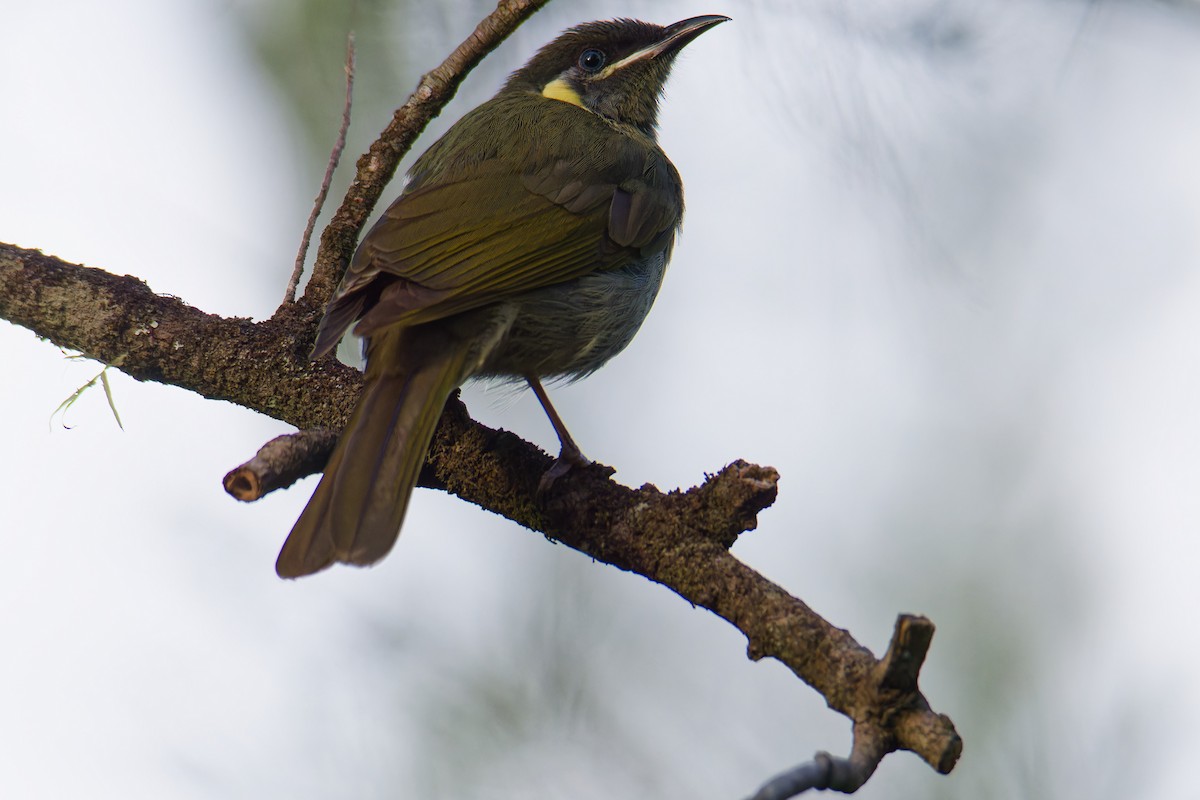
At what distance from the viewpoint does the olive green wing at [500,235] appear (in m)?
3.15

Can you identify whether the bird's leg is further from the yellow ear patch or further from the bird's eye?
the bird's eye

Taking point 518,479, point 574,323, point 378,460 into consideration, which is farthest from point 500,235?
point 378,460

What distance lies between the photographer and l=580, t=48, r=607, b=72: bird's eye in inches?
181

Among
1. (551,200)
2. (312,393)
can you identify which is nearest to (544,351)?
(551,200)

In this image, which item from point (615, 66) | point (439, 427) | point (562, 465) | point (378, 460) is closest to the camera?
point (378, 460)

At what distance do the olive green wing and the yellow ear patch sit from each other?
60cm

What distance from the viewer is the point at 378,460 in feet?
9.07

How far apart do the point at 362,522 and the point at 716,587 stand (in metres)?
0.83

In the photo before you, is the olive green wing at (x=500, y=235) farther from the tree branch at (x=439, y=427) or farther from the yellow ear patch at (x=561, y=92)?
the yellow ear patch at (x=561, y=92)

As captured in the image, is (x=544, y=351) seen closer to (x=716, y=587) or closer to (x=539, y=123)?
(x=539, y=123)

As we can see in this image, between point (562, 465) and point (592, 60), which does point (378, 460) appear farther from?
point (592, 60)

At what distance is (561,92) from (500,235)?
4.54 ft

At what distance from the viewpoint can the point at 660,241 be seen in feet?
12.7

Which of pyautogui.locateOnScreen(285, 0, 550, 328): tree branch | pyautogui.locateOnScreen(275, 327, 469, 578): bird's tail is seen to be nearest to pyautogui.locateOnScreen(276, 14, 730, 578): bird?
pyautogui.locateOnScreen(275, 327, 469, 578): bird's tail
